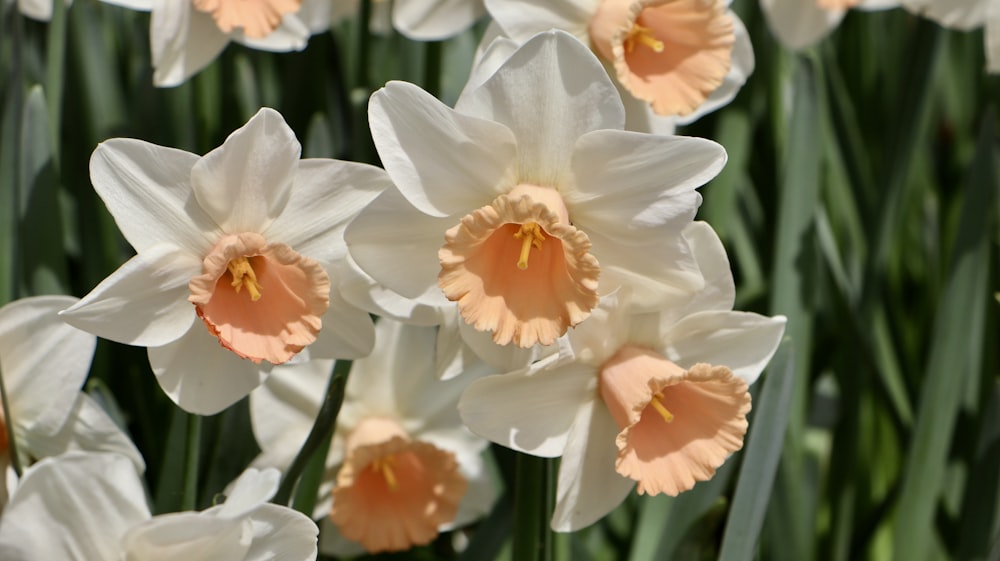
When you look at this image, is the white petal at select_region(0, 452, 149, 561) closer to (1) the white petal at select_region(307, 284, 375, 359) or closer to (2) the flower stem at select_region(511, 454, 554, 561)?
(1) the white petal at select_region(307, 284, 375, 359)

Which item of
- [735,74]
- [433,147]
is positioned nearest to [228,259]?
[433,147]

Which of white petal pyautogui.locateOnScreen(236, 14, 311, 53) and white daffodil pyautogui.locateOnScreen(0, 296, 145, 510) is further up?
white petal pyautogui.locateOnScreen(236, 14, 311, 53)

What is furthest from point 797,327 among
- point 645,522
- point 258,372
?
point 258,372

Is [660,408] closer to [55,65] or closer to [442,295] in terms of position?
[442,295]

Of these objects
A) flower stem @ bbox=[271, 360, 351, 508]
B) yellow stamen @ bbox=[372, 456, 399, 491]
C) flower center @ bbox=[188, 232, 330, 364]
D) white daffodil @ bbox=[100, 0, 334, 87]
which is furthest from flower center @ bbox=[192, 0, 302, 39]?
yellow stamen @ bbox=[372, 456, 399, 491]

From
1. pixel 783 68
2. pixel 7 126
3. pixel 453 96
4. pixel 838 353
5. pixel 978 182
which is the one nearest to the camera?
pixel 7 126

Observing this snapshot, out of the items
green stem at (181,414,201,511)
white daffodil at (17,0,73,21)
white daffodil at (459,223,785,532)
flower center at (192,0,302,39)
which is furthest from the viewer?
white daffodil at (17,0,73,21)

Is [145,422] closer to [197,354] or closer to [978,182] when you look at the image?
[197,354]
